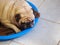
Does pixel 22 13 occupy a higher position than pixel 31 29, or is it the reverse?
pixel 22 13

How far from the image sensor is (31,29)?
122cm

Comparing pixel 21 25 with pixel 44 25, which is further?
pixel 44 25

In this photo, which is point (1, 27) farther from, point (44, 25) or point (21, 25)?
point (44, 25)

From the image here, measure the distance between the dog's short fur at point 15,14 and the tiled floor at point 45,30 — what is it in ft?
0.29

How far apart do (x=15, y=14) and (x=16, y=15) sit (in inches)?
0.7

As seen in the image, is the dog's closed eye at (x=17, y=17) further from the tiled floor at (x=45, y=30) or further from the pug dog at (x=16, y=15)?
the tiled floor at (x=45, y=30)

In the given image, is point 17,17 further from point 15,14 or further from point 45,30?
point 45,30

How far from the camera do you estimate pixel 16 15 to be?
117 centimetres

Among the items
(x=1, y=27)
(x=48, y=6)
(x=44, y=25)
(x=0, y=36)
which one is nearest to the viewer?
(x=0, y=36)

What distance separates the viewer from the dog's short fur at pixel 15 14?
117 centimetres

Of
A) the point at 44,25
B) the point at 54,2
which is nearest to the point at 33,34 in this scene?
the point at 44,25

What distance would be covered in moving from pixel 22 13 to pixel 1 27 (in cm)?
19

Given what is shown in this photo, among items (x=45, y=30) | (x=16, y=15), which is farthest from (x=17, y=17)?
(x=45, y=30)

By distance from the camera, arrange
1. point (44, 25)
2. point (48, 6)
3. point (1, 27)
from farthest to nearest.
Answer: point (48, 6) < point (44, 25) < point (1, 27)
